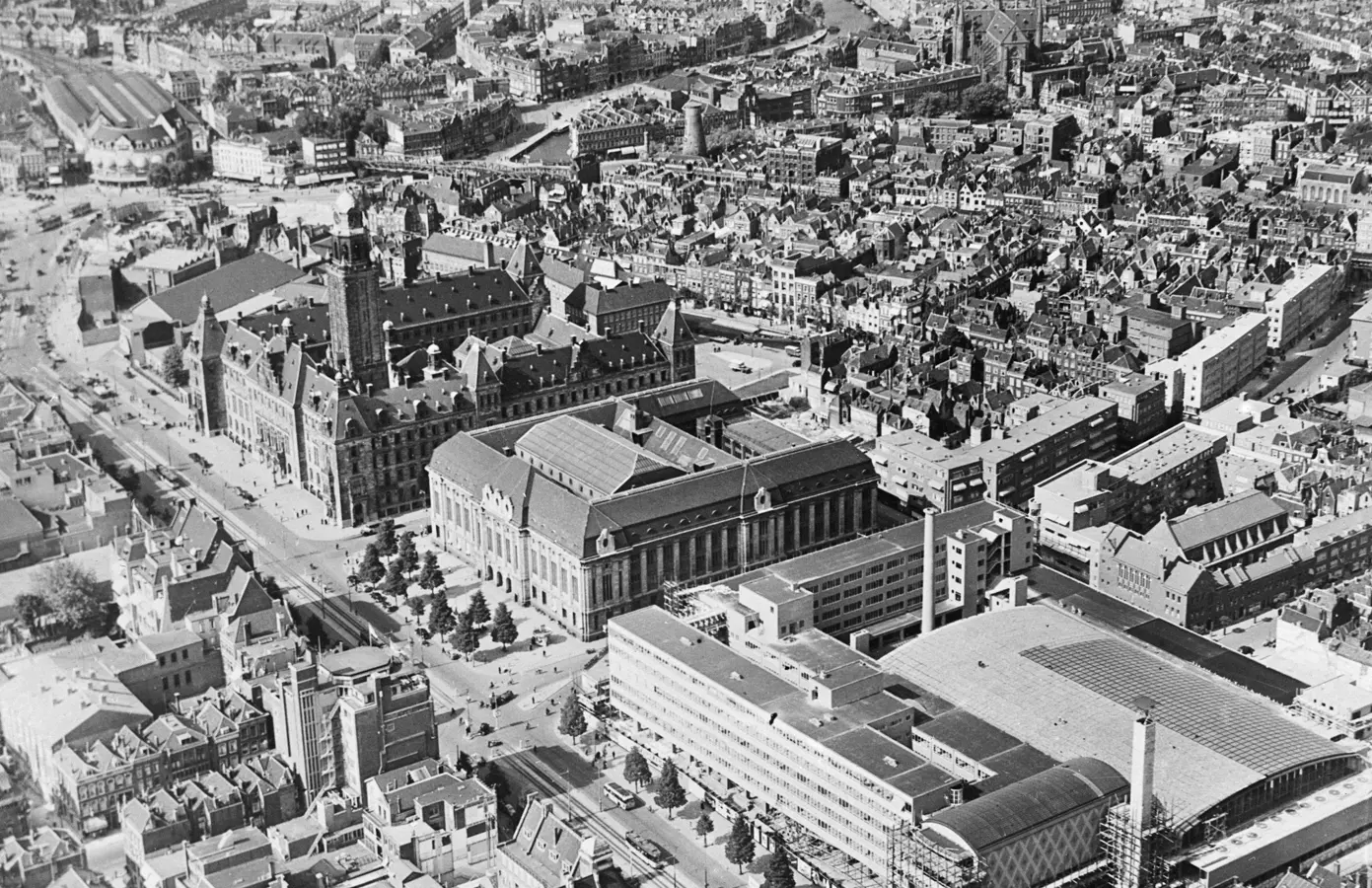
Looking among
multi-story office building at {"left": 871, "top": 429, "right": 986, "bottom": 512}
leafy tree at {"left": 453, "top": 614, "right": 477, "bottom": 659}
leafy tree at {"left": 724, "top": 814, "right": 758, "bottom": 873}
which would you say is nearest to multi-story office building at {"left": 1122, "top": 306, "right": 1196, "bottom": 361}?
multi-story office building at {"left": 871, "top": 429, "right": 986, "bottom": 512}

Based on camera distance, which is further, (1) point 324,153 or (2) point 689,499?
(1) point 324,153

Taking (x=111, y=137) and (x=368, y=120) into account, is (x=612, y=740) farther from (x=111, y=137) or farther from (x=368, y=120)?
(x=368, y=120)

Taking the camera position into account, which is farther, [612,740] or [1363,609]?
[1363,609]

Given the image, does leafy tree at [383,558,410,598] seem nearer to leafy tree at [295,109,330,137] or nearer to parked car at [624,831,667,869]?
parked car at [624,831,667,869]

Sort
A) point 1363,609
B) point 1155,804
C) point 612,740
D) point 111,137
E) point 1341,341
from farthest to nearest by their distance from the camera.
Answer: point 111,137, point 1341,341, point 1363,609, point 612,740, point 1155,804

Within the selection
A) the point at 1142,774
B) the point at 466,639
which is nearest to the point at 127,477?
the point at 466,639

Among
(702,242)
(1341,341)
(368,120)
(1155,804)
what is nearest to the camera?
(1155,804)

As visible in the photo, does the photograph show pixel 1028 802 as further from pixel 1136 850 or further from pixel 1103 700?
pixel 1103 700

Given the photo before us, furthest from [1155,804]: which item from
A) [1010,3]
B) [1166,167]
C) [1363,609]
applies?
[1010,3]
